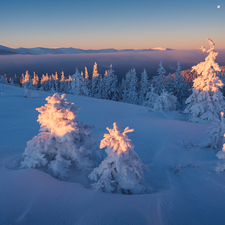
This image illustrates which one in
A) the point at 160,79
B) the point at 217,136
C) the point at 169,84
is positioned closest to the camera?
the point at 217,136

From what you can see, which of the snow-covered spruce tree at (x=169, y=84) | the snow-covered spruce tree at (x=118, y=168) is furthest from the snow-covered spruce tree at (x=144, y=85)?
the snow-covered spruce tree at (x=118, y=168)

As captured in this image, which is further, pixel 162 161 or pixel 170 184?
pixel 162 161

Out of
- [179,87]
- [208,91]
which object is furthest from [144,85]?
[208,91]

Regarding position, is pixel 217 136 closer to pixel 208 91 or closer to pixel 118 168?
pixel 118 168

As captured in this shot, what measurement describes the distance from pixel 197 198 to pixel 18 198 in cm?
450

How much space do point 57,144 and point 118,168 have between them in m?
2.47

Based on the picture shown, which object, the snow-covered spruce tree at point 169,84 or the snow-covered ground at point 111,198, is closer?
the snow-covered ground at point 111,198

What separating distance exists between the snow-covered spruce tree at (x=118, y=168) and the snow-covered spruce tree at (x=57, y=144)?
133cm

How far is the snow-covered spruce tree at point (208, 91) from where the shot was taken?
13767mm

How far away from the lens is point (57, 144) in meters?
5.57

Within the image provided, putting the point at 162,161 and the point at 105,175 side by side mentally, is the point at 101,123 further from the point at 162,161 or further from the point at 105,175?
the point at 105,175

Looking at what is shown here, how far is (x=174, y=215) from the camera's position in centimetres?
362

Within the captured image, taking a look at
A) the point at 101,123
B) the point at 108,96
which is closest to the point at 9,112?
the point at 101,123

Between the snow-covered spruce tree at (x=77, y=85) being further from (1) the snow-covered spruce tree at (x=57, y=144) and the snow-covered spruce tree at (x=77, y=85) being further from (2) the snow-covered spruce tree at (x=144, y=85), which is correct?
(1) the snow-covered spruce tree at (x=57, y=144)
